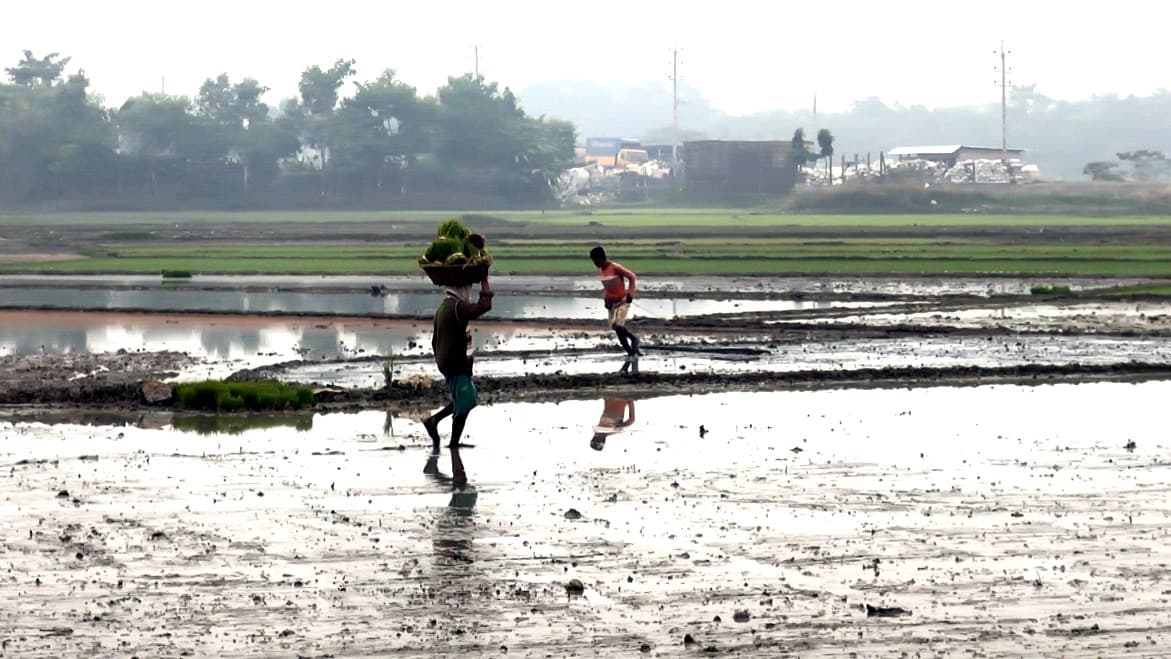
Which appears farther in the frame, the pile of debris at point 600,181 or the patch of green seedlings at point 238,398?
the pile of debris at point 600,181

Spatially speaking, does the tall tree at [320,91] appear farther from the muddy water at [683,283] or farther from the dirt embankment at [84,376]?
the dirt embankment at [84,376]

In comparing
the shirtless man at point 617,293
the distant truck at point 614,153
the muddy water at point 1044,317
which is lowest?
the muddy water at point 1044,317

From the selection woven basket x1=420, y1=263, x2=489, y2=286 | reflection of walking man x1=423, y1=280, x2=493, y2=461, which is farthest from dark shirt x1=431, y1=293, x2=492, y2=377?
woven basket x1=420, y1=263, x2=489, y2=286

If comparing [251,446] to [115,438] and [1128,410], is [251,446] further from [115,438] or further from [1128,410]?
[1128,410]

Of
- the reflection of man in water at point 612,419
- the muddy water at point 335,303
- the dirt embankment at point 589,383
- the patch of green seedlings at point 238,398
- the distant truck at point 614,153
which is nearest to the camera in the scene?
the reflection of man in water at point 612,419

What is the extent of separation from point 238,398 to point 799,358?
8179 mm

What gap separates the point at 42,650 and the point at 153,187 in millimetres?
106243

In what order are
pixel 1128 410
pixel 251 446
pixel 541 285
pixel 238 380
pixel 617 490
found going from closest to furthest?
pixel 617 490 < pixel 251 446 < pixel 1128 410 < pixel 238 380 < pixel 541 285

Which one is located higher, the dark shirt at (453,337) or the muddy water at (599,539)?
the dark shirt at (453,337)

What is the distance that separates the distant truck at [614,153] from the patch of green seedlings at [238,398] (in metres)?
118

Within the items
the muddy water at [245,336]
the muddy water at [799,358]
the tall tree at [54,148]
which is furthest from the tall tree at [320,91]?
the muddy water at [799,358]

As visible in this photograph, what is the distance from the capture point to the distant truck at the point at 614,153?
143625mm

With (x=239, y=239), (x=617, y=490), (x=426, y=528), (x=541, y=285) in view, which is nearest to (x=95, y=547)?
(x=426, y=528)

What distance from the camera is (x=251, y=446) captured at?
16.0 metres
